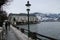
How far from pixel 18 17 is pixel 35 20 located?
18.1 m

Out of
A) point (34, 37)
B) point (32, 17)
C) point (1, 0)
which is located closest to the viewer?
point (1, 0)

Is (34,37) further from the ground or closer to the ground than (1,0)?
closer to the ground

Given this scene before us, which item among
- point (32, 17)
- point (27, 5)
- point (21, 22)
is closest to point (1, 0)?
point (27, 5)

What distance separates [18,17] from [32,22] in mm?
15841

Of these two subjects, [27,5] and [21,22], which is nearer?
[27,5]

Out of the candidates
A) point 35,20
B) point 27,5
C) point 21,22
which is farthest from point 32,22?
point 27,5

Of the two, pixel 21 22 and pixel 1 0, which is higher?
pixel 1 0

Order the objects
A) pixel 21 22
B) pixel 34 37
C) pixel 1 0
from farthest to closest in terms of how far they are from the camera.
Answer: pixel 21 22 → pixel 34 37 → pixel 1 0

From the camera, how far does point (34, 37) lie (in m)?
16.7

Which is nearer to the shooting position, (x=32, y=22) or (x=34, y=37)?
(x=34, y=37)

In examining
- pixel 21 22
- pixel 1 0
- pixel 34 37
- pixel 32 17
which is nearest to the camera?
pixel 1 0

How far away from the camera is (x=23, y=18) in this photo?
183m

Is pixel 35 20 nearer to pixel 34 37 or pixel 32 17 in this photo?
pixel 32 17

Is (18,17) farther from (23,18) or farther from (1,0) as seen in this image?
(1,0)
